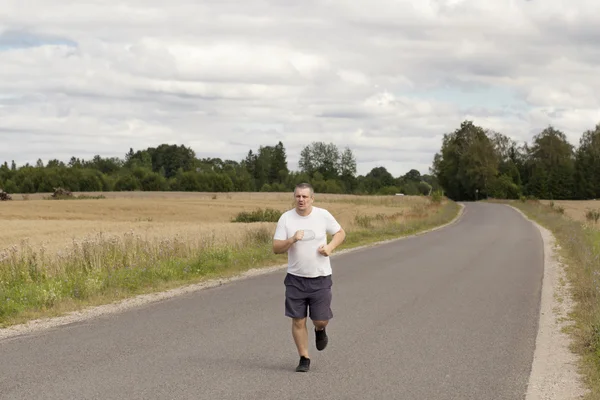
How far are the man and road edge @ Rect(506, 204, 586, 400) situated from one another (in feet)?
6.92

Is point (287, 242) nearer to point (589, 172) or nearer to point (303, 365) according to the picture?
point (303, 365)

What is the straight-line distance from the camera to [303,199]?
785 centimetres

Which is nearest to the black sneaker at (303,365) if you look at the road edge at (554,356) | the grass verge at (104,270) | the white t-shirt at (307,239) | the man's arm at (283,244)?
the white t-shirt at (307,239)

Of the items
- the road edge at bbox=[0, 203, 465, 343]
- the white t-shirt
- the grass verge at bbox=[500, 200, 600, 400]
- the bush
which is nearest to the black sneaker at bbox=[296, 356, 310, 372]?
the white t-shirt

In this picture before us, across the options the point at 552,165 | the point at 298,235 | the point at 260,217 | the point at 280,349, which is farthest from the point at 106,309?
the point at 552,165

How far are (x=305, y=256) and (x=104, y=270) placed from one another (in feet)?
32.2

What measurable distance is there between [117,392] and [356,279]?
34.5 ft

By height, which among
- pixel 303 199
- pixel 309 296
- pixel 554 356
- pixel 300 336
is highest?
pixel 303 199

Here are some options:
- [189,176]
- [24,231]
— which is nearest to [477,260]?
[24,231]

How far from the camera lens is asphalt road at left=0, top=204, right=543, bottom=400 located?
291 inches

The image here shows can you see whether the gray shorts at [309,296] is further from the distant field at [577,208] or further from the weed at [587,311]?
the distant field at [577,208]

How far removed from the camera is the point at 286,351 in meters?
9.20

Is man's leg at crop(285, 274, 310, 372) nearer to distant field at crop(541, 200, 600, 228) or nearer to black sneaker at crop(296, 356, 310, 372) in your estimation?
black sneaker at crop(296, 356, 310, 372)

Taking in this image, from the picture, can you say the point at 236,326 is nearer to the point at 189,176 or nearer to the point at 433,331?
the point at 433,331
